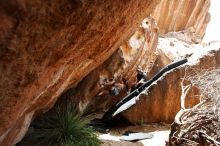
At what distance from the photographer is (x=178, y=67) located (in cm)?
1249

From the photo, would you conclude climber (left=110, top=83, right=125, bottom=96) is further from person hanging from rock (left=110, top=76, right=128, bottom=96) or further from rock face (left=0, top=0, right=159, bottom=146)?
rock face (left=0, top=0, right=159, bottom=146)

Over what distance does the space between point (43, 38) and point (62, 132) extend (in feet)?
Answer: 18.3

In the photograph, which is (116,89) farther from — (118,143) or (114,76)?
(118,143)

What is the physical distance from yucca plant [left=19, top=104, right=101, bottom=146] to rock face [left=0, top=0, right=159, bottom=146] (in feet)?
10.3

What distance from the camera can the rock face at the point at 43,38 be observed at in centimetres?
430

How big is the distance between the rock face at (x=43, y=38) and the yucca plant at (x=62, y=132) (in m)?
3.15

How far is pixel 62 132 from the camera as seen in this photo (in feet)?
32.3

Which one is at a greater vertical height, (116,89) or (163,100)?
(116,89)

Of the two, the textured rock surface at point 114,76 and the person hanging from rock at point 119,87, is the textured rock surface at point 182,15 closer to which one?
the textured rock surface at point 114,76

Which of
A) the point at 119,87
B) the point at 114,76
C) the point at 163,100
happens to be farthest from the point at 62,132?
the point at 163,100

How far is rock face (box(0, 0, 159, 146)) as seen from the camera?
14.1 feet

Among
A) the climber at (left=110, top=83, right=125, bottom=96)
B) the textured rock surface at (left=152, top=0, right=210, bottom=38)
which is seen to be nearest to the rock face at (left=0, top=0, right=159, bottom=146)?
the climber at (left=110, top=83, right=125, bottom=96)

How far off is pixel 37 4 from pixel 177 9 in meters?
21.0

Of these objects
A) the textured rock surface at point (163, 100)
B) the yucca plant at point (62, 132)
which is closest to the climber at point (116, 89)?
the textured rock surface at point (163, 100)
